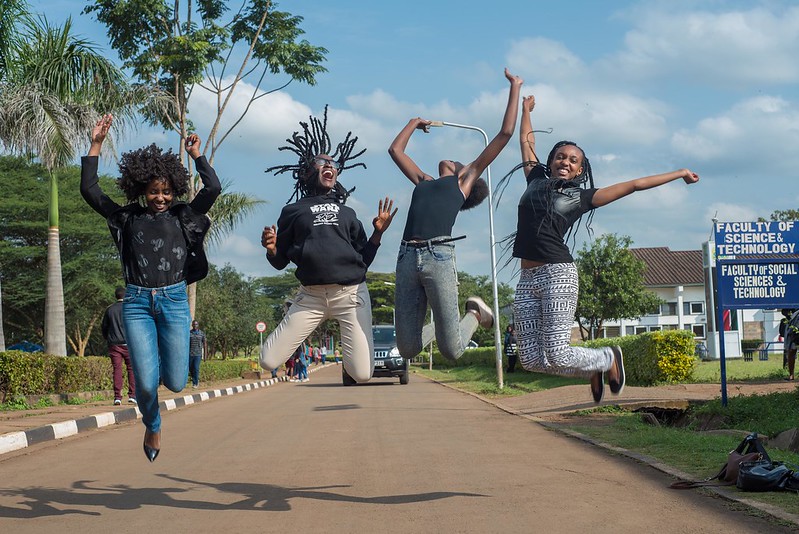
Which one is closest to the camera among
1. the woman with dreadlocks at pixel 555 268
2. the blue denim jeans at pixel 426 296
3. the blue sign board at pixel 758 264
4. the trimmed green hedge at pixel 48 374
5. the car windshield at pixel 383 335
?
the woman with dreadlocks at pixel 555 268

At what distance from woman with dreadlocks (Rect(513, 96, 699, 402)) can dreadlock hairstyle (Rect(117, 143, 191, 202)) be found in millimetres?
2517

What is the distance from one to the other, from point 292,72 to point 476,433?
17071 mm

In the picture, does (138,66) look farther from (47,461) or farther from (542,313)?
(542,313)

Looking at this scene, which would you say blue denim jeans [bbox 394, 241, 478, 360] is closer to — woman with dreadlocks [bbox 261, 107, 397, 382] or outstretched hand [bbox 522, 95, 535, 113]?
woman with dreadlocks [bbox 261, 107, 397, 382]

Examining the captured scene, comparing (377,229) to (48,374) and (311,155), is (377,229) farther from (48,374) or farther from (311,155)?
(48,374)

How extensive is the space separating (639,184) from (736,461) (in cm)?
228

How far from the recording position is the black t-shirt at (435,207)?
6.44 meters

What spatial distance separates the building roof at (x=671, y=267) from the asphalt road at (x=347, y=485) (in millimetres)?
61207

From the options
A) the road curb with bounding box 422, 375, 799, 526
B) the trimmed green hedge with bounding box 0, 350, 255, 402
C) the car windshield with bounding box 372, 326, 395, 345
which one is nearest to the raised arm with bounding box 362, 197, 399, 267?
the road curb with bounding box 422, 375, 799, 526

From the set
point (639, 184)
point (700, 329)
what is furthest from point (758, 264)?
point (700, 329)

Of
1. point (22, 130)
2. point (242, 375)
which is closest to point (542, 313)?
point (22, 130)

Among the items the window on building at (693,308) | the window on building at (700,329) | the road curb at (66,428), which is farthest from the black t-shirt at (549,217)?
the window on building at (700,329)

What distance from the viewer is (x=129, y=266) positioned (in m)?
6.25

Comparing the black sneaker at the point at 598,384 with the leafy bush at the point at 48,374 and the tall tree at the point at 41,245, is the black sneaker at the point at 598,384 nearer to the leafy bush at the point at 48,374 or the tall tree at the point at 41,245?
the leafy bush at the point at 48,374
